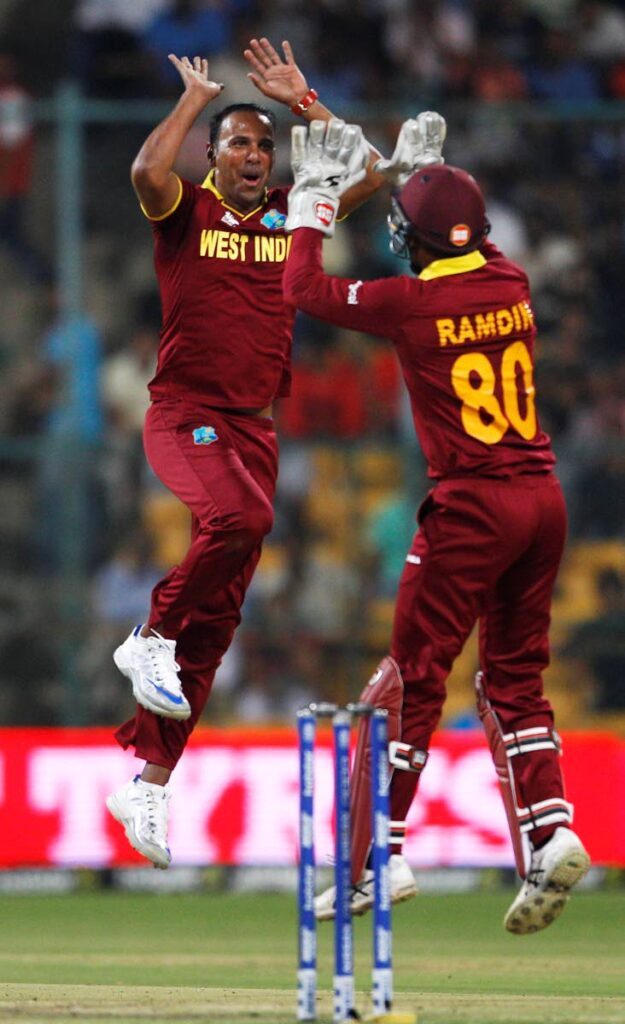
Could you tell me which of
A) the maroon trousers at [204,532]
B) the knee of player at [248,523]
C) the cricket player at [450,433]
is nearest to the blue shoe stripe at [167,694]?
the maroon trousers at [204,532]

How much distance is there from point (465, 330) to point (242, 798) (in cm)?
619

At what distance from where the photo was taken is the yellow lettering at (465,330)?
7.65 m

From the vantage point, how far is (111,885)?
13.7 metres

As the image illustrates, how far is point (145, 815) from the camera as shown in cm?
830

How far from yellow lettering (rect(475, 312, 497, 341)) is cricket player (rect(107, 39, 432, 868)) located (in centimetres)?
103

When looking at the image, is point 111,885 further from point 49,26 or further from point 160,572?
point 49,26

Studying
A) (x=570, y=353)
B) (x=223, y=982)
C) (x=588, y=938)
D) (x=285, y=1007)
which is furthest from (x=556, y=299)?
(x=285, y=1007)

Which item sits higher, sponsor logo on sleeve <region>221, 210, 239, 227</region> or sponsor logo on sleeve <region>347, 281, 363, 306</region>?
sponsor logo on sleeve <region>221, 210, 239, 227</region>

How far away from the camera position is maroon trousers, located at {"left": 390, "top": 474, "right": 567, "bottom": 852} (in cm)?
766

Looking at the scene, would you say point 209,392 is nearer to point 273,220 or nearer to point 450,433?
point 273,220

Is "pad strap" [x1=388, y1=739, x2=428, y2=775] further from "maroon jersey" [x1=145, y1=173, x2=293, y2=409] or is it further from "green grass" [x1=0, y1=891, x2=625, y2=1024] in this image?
"maroon jersey" [x1=145, y1=173, x2=293, y2=409]

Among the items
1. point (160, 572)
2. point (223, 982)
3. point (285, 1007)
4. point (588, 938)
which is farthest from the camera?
point (160, 572)

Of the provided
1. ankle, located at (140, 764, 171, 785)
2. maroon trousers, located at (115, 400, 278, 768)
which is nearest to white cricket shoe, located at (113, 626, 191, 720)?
→ maroon trousers, located at (115, 400, 278, 768)

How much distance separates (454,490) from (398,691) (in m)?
0.74
